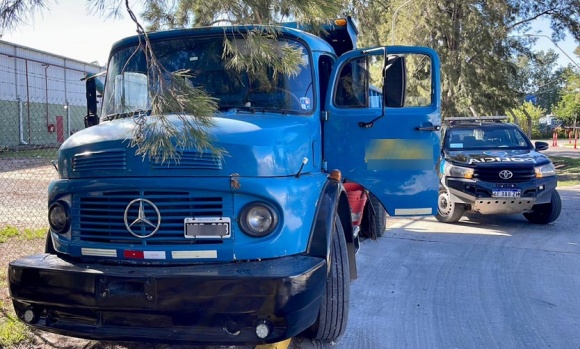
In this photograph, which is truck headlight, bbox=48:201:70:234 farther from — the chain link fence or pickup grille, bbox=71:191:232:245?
the chain link fence

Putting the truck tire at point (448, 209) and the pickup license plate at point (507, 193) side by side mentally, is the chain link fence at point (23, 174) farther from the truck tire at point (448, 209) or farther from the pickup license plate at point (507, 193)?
the pickup license plate at point (507, 193)

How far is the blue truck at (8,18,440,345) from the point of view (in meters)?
3.06

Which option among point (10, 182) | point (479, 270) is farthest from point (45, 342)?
point (10, 182)

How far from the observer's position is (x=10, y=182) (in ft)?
43.7

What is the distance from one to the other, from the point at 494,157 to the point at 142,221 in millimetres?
6814

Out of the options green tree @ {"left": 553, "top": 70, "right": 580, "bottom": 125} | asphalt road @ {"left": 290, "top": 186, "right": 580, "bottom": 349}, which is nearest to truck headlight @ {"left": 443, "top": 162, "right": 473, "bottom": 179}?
asphalt road @ {"left": 290, "top": 186, "right": 580, "bottom": 349}

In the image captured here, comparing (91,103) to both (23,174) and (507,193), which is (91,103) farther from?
(23,174)

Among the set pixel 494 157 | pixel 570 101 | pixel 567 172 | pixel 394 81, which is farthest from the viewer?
pixel 570 101

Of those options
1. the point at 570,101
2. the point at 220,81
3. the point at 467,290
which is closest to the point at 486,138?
the point at 467,290

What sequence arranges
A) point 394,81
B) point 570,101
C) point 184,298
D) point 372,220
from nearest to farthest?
point 184,298, point 394,81, point 372,220, point 570,101

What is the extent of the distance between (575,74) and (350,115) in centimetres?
4355

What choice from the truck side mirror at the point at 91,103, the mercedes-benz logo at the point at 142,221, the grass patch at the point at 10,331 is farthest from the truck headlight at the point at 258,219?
the truck side mirror at the point at 91,103

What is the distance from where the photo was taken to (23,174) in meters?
15.2

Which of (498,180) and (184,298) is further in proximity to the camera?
(498,180)
